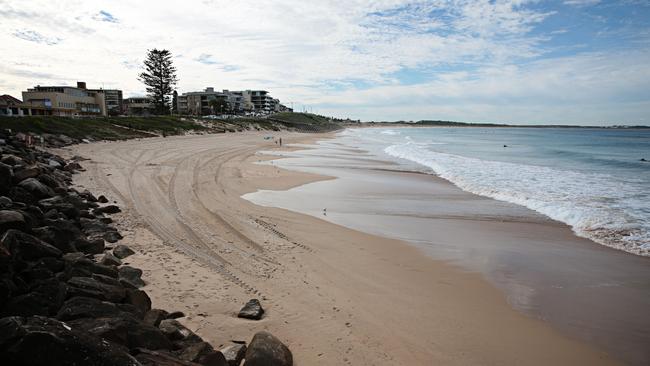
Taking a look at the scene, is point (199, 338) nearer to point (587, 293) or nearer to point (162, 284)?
point (162, 284)

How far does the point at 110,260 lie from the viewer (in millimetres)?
5789

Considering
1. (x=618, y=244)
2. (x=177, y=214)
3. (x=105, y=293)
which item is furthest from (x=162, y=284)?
(x=618, y=244)

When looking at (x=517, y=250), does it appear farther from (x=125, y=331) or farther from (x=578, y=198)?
(x=125, y=331)

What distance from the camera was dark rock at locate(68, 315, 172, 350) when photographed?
3.24 m

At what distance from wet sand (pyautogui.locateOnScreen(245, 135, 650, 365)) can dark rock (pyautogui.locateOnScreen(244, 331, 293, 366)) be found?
144 inches

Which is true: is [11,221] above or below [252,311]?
above

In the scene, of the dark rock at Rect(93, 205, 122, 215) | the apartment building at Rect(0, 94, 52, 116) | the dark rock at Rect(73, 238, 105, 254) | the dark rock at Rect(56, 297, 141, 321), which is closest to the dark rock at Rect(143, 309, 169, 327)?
the dark rock at Rect(56, 297, 141, 321)

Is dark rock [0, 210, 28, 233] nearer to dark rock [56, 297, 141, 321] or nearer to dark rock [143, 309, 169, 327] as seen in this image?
dark rock [56, 297, 141, 321]

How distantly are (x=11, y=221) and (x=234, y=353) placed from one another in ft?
12.7

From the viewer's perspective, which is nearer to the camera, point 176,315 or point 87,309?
point 87,309

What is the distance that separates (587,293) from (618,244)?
3.22 meters

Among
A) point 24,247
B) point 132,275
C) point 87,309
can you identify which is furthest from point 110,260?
point 87,309

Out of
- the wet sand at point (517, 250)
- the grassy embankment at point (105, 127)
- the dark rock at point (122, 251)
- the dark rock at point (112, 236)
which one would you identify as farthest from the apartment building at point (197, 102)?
the dark rock at point (122, 251)

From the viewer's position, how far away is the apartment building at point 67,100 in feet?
201
